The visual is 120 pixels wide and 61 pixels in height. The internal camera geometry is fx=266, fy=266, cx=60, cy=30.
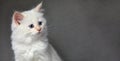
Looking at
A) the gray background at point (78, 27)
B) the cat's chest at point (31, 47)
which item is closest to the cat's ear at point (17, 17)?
the cat's chest at point (31, 47)

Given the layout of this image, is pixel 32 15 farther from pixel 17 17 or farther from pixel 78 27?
pixel 78 27

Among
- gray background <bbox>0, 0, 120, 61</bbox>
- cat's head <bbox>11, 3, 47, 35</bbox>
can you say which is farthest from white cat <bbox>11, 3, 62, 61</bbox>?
gray background <bbox>0, 0, 120, 61</bbox>

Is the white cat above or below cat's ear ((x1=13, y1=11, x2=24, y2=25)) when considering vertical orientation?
below

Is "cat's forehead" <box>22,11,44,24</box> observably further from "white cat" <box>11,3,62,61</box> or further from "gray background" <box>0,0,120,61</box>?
"gray background" <box>0,0,120,61</box>

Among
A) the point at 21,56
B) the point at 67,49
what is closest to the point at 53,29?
the point at 67,49

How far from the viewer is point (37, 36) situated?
1.53 metres

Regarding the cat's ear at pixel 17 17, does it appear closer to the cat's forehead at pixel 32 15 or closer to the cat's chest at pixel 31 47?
the cat's forehead at pixel 32 15

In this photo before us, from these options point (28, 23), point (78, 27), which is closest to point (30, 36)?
point (28, 23)

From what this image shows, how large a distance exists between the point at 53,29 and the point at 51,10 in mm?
140

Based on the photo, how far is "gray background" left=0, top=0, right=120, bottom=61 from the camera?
192 centimetres

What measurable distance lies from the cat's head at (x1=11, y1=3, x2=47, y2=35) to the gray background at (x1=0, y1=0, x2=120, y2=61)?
391mm

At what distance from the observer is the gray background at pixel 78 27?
6.28 feet

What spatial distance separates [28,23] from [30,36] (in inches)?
3.1

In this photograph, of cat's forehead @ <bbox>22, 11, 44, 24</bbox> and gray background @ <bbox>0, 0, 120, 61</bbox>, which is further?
gray background @ <bbox>0, 0, 120, 61</bbox>
